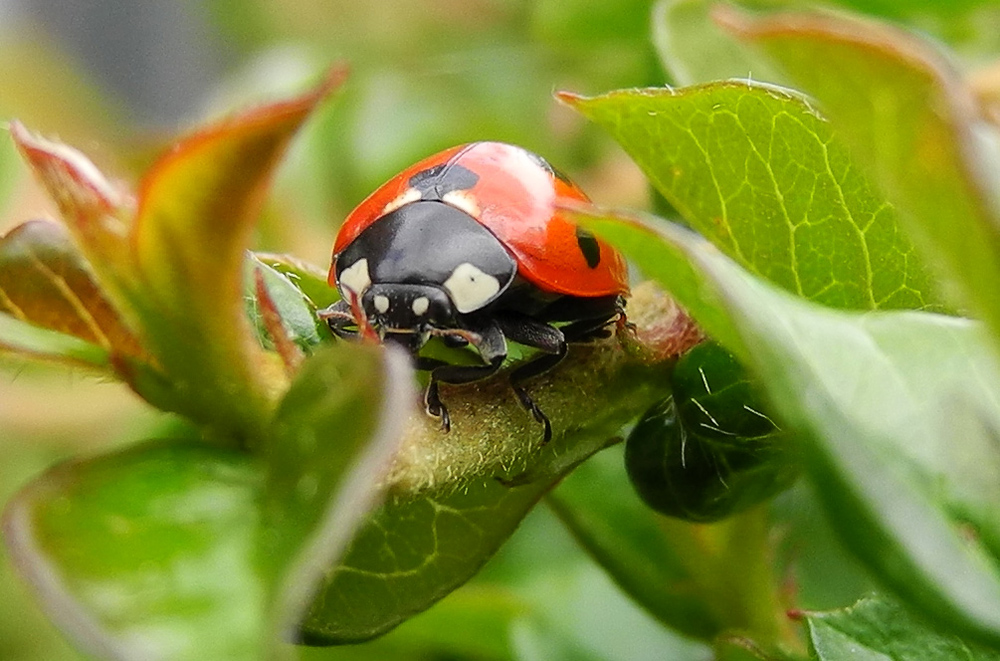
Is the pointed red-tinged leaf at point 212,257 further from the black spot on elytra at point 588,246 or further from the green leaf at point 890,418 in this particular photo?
the black spot on elytra at point 588,246

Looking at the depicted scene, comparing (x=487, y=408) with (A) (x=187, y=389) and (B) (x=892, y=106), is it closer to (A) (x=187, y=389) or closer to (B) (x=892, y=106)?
(A) (x=187, y=389)

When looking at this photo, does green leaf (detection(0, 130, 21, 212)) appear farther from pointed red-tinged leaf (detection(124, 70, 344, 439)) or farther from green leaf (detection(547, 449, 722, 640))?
pointed red-tinged leaf (detection(124, 70, 344, 439))

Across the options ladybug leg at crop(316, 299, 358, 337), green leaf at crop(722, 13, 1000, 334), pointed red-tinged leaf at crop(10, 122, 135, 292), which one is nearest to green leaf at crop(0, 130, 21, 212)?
ladybug leg at crop(316, 299, 358, 337)

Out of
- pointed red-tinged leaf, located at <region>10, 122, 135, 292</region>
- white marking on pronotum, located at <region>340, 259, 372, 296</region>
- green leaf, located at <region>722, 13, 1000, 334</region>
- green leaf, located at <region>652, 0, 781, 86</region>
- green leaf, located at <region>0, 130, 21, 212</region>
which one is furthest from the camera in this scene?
green leaf, located at <region>0, 130, 21, 212</region>

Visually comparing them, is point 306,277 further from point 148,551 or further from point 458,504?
point 148,551

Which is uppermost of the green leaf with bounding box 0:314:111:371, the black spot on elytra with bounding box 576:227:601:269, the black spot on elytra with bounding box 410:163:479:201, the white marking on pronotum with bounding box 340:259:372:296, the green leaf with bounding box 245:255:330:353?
the green leaf with bounding box 0:314:111:371

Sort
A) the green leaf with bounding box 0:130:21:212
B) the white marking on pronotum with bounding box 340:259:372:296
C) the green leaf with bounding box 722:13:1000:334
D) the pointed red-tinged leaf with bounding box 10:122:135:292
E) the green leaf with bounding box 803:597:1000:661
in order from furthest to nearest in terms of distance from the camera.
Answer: the green leaf with bounding box 0:130:21:212 < the white marking on pronotum with bounding box 340:259:372:296 < the green leaf with bounding box 803:597:1000:661 < the pointed red-tinged leaf with bounding box 10:122:135:292 < the green leaf with bounding box 722:13:1000:334

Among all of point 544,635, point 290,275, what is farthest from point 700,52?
point 544,635

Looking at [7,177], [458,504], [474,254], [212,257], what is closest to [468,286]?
[474,254]
